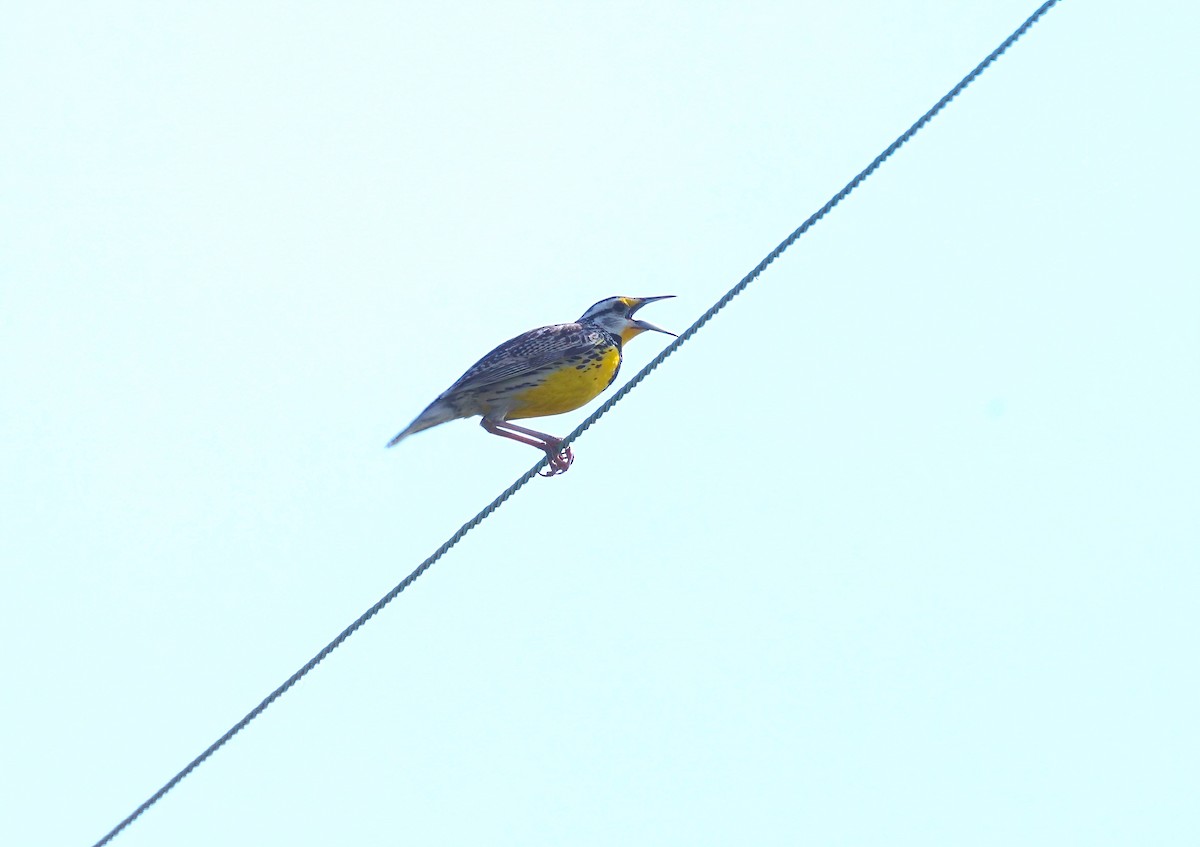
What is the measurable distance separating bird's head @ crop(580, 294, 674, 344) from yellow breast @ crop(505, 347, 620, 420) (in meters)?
0.34

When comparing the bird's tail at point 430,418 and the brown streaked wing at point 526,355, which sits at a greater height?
the brown streaked wing at point 526,355

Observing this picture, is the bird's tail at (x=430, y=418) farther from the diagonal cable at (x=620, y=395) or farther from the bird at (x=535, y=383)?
the diagonal cable at (x=620, y=395)

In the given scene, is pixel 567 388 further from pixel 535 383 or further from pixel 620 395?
pixel 620 395

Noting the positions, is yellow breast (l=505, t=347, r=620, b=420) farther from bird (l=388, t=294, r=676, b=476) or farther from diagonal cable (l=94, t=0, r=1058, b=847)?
diagonal cable (l=94, t=0, r=1058, b=847)

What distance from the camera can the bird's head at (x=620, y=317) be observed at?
12.0 m

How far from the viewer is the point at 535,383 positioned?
36.9ft

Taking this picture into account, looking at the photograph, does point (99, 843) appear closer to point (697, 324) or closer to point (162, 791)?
point (162, 791)

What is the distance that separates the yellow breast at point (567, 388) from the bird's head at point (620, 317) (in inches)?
13.3

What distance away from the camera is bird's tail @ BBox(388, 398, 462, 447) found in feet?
37.6

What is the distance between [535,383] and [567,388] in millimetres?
203

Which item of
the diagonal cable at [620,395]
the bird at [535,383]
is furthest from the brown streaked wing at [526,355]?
the diagonal cable at [620,395]

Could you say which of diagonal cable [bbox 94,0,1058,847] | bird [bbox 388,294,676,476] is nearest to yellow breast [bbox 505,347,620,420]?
bird [bbox 388,294,676,476]

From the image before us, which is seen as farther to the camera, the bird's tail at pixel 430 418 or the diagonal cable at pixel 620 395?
the bird's tail at pixel 430 418

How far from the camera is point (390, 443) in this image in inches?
448
